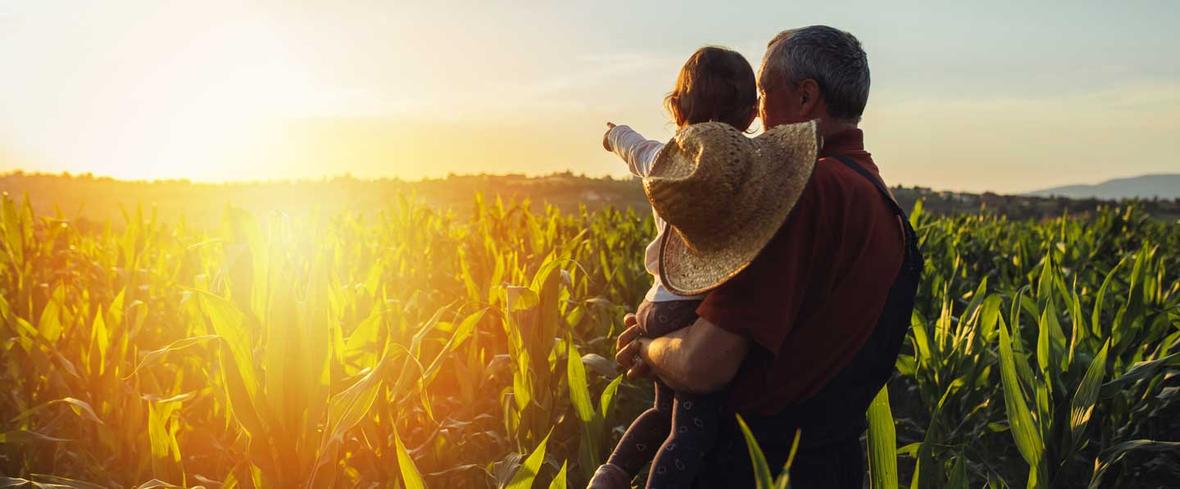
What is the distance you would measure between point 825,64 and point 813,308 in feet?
1.46

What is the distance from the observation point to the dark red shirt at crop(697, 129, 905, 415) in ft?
4.19

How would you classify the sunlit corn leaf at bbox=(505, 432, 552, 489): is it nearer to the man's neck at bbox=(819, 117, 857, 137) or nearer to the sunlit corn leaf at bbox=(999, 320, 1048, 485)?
the man's neck at bbox=(819, 117, 857, 137)

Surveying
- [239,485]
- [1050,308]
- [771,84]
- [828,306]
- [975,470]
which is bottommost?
[975,470]

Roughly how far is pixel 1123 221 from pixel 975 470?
8.23 m

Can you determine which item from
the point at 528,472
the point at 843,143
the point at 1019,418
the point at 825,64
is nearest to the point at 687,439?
the point at 528,472

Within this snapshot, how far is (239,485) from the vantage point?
203 cm

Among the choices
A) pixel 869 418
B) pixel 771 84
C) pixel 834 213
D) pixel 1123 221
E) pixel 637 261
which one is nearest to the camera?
pixel 834 213

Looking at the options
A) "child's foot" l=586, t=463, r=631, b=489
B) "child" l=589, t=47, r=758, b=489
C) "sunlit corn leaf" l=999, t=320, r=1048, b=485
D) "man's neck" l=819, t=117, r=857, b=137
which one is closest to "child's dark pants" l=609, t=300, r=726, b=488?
"child" l=589, t=47, r=758, b=489

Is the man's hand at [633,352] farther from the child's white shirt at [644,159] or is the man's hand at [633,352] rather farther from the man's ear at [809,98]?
the man's ear at [809,98]

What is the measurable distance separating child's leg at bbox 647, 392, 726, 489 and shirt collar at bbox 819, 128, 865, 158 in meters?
0.51

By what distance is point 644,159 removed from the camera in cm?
174

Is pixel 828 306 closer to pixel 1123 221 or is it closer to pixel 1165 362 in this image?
pixel 1165 362

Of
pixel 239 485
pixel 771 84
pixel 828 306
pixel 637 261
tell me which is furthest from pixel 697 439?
pixel 637 261

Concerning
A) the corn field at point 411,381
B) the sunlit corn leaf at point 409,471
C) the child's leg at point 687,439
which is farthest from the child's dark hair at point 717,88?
the sunlit corn leaf at point 409,471
